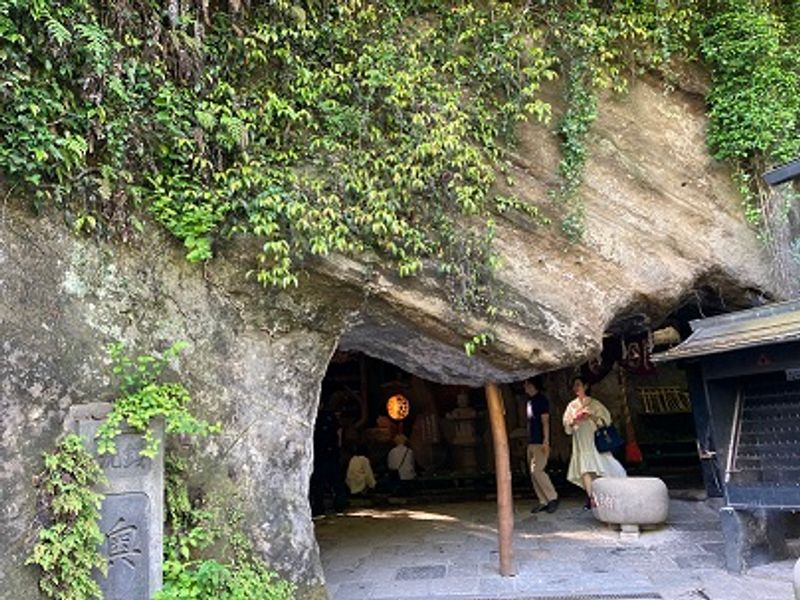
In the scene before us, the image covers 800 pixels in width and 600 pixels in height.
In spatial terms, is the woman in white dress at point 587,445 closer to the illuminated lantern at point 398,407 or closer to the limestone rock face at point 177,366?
the limestone rock face at point 177,366

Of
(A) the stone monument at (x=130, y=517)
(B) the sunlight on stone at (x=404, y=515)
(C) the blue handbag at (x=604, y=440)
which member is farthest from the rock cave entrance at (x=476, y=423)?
(A) the stone monument at (x=130, y=517)

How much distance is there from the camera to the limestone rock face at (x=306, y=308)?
5066mm

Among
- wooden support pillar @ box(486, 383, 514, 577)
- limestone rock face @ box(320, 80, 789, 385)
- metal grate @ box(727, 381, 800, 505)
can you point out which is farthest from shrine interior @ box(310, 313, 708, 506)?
wooden support pillar @ box(486, 383, 514, 577)

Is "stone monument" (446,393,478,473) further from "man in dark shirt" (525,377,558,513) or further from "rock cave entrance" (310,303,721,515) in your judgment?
"man in dark shirt" (525,377,558,513)

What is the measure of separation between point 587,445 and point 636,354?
418 cm

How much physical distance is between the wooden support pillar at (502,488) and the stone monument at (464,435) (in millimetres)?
6632

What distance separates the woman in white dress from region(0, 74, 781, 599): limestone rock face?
1.73m

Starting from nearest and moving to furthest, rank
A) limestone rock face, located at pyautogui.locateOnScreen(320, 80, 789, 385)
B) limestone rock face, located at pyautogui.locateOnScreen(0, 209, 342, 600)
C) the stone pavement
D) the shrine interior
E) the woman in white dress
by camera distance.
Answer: limestone rock face, located at pyautogui.locateOnScreen(0, 209, 342, 600)
the stone pavement
limestone rock face, located at pyautogui.locateOnScreen(320, 80, 789, 385)
the woman in white dress
the shrine interior

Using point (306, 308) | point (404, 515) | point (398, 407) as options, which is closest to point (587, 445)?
point (404, 515)

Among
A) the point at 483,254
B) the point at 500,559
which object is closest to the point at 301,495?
the point at 500,559

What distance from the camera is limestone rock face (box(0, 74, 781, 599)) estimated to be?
16.6 feet

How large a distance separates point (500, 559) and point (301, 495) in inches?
97.3

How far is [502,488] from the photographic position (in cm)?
721

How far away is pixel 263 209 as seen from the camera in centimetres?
588
